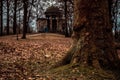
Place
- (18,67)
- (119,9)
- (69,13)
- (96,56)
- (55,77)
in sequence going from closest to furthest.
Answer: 1. (55,77)
2. (96,56)
3. (18,67)
4. (119,9)
5. (69,13)

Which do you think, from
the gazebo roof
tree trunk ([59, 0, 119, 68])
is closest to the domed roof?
the gazebo roof

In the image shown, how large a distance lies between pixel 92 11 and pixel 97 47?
1223 mm

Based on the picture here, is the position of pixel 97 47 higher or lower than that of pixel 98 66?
higher

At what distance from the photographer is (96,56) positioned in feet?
25.1

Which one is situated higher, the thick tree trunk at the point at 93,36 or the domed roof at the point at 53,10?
the domed roof at the point at 53,10

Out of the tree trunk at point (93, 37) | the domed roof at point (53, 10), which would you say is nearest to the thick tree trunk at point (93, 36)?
the tree trunk at point (93, 37)

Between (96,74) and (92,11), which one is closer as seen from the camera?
(96,74)

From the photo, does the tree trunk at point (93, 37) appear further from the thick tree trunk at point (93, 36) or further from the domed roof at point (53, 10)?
the domed roof at point (53, 10)

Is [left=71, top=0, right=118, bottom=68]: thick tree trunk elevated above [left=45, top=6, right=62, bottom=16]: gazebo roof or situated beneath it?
situated beneath

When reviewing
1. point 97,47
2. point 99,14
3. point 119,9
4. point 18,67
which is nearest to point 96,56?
point 97,47

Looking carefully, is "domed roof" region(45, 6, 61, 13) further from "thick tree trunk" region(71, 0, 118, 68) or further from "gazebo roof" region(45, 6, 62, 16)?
"thick tree trunk" region(71, 0, 118, 68)

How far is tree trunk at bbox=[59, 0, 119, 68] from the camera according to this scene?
7688 mm

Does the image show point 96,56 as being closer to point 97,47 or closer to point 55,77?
point 97,47

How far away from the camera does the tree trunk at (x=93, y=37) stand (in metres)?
7.69
